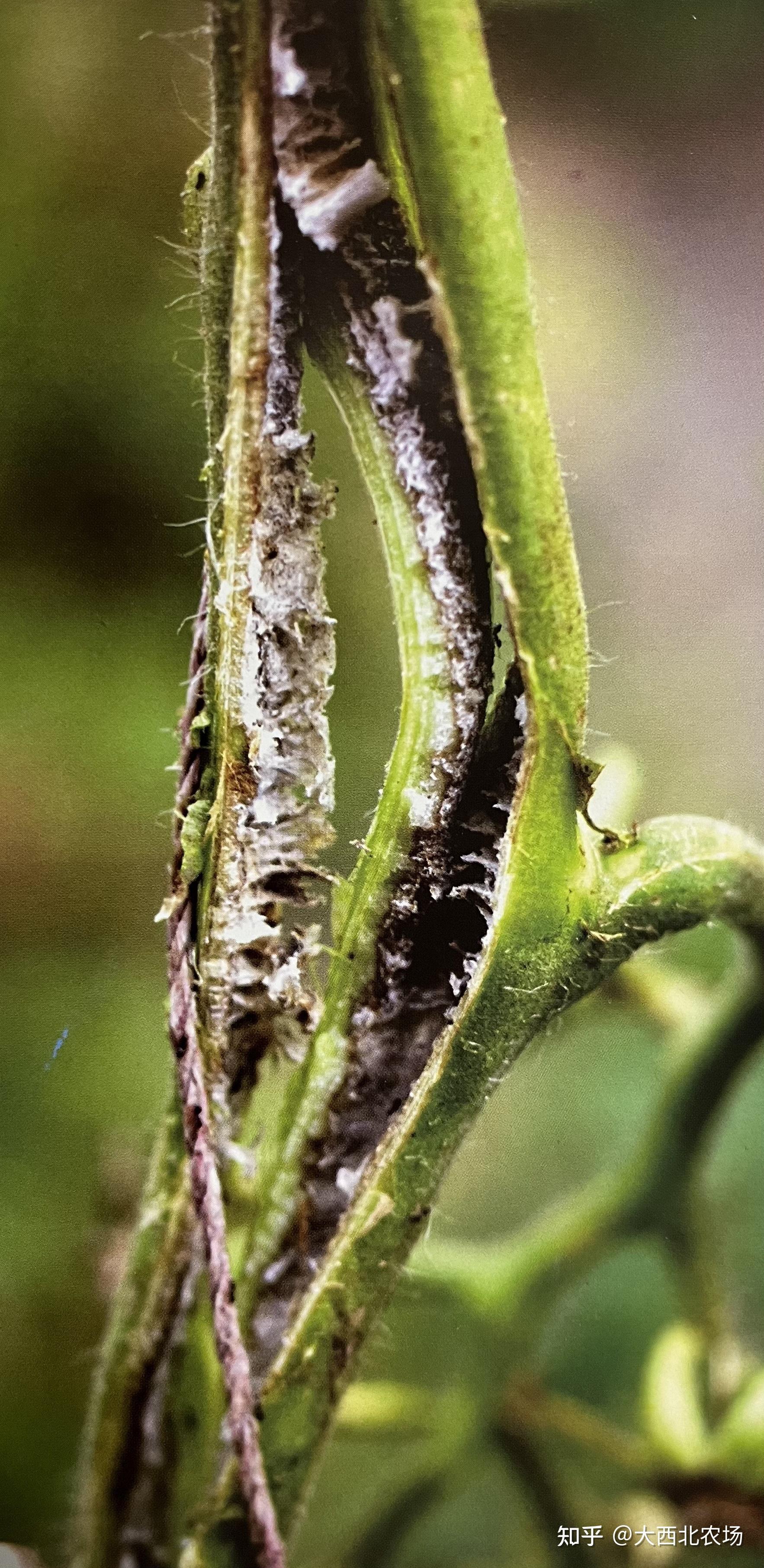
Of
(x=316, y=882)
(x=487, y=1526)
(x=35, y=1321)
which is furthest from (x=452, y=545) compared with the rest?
(x=487, y=1526)

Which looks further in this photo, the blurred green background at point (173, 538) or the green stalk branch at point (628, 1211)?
the green stalk branch at point (628, 1211)

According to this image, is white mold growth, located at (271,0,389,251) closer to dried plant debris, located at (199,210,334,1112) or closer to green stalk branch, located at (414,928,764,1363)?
dried plant debris, located at (199,210,334,1112)

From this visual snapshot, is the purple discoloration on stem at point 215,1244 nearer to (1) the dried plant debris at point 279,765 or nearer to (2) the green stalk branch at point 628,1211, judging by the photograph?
(1) the dried plant debris at point 279,765

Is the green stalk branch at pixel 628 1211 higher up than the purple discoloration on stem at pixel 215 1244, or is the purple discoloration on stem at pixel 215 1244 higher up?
the purple discoloration on stem at pixel 215 1244

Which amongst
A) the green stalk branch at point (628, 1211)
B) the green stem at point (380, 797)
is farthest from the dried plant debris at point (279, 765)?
the green stalk branch at point (628, 1211)

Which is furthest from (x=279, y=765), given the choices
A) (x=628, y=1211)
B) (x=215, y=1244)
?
(x=628, y=1211)

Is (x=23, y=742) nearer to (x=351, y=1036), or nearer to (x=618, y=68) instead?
(x=351, y=1036)

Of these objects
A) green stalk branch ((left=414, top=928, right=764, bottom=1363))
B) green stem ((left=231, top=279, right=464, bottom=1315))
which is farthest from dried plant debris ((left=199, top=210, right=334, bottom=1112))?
green stalk branch ((left=414, top=928, right=764, bottom=1363))
